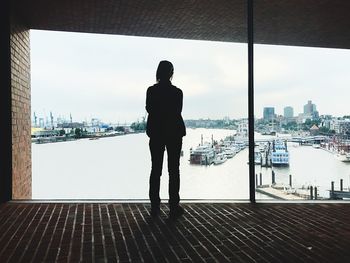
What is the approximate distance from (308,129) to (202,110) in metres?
1.87

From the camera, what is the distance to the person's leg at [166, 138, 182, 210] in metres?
3.77

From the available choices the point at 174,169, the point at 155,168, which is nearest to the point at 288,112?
the point at 174,169

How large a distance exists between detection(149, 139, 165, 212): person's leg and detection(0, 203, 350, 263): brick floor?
0.21 meters

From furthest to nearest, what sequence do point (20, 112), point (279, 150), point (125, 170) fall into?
point (279, 150), point (20, 112), point (125, 170)

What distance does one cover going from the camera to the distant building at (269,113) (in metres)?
5.39

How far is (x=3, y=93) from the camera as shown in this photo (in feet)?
15.3

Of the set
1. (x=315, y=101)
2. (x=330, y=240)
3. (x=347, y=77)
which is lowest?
(x=330, y=240)

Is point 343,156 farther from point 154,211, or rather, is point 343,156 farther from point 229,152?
point 154,211

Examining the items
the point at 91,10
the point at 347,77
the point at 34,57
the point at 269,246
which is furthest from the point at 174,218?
the point at 347,77

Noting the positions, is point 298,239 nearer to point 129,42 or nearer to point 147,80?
point 147,80

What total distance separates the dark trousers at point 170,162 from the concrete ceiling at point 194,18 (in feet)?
8.18

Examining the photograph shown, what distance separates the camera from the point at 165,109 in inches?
146

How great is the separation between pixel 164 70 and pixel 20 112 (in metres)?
3.04

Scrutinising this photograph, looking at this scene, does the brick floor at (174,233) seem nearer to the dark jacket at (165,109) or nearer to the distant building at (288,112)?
the dark jacket at (165,109)
